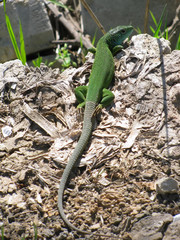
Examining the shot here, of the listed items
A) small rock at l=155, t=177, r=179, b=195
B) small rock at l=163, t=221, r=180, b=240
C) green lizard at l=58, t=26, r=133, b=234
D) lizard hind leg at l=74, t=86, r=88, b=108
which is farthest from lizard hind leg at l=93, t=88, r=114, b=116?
small rock at l=163, t=221, r=180, b=240

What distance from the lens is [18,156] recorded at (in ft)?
10.4

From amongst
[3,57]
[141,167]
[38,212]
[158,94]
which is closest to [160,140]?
[141,167]

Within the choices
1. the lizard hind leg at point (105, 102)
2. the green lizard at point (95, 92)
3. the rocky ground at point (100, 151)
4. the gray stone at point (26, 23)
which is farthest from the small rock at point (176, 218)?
the gray stone at point (26, 23)

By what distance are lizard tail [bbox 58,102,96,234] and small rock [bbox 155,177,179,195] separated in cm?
77

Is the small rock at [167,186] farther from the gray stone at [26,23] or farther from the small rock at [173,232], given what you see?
the gray stone at [26,23]

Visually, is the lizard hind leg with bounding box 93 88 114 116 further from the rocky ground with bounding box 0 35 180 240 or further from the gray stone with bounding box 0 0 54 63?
the gray stone with bounding box 0 0 54 63

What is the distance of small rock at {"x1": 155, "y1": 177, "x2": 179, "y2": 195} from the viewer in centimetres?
260

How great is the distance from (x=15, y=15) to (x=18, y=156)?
302cm

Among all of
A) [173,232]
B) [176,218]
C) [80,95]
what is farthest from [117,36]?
[173,232]

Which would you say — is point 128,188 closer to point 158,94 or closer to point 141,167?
point 141,167

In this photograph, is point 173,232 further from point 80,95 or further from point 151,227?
point 80,95

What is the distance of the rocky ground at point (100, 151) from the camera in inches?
103

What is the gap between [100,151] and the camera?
310 cm

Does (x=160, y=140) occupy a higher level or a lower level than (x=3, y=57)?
lower
